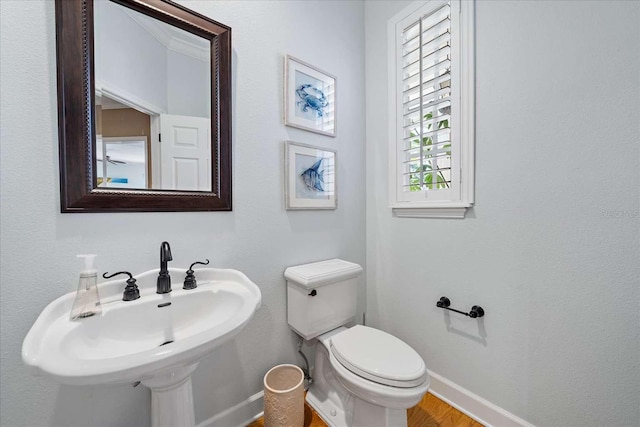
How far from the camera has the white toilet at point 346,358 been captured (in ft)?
3.21

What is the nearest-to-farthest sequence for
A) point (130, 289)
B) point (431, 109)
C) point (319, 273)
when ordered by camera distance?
point (130, 289) → point (319, 273) → point (431, 109)

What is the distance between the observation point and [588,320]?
0.98m

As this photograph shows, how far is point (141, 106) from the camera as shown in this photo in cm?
99

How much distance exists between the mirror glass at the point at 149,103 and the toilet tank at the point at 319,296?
63 cm

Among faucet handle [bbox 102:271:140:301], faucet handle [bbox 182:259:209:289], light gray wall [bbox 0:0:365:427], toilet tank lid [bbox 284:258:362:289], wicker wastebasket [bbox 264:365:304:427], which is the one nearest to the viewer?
light gray wall [bbox 0:0:365:427]

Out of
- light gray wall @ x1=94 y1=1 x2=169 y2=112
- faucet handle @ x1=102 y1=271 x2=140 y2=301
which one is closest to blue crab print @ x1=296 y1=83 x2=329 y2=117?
light gray wall @ x1=94 y1=1 x2=169 y2=112

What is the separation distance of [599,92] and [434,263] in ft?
3.18

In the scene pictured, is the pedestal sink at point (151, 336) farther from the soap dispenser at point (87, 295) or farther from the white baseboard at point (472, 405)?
the white baseboard at point (472, 405)

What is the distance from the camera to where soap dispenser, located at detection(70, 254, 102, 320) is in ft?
2.59

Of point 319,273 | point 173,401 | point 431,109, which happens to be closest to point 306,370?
point 319,273

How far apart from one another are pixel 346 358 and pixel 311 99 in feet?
4.38

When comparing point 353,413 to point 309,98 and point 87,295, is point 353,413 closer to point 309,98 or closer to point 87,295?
point 87,295

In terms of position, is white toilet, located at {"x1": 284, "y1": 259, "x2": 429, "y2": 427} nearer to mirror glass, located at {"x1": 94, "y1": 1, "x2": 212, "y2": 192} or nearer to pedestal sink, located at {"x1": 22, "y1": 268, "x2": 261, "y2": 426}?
pedestal sink, located at {"x1": 22, "y1": 268, "x2": 261, "y2": 426}

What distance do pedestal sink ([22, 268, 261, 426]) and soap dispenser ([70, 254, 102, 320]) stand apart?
23 millimetres
